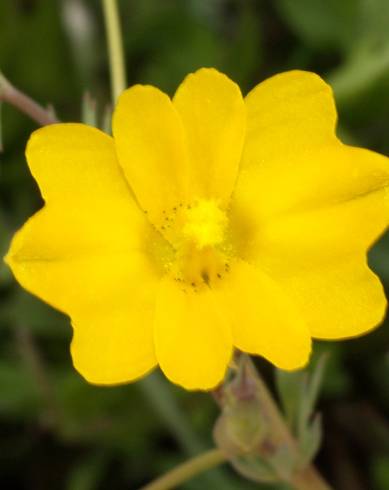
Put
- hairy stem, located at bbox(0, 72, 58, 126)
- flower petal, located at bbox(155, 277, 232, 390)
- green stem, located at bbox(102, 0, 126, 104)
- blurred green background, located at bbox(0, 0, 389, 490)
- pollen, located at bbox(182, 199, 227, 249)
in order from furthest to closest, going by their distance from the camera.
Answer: blurred green background, located at bbox(0, 0, 389, 490) → green stem, located at bbox(102, 0, 126, 104) → hairy stem, located at bbox(0, 72, 58, 126) → pollen, located at bbox(182, 199, 227, 249) → flower petal, located at bbox(155, 277, 232, 390)

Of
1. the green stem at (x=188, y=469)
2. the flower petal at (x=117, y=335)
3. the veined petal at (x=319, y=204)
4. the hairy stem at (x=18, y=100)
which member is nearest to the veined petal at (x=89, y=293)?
the flower petal at (x=117, y=335)

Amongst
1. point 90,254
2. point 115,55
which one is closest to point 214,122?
point 90,254

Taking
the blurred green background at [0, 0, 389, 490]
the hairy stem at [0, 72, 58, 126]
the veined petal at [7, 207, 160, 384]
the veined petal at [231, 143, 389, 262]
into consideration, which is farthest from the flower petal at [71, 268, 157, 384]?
the blurred green background at [0, 0, 389, 490]

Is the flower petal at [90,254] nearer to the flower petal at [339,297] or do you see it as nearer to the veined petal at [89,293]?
the veined petal at [89,293]

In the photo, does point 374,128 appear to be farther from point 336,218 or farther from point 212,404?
point 336,218

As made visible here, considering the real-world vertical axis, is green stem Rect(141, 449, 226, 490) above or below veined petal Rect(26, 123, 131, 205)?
below

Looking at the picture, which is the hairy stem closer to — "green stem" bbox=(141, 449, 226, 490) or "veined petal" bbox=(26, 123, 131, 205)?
"veined petal" bbox=(26, 123, 131, 205)
